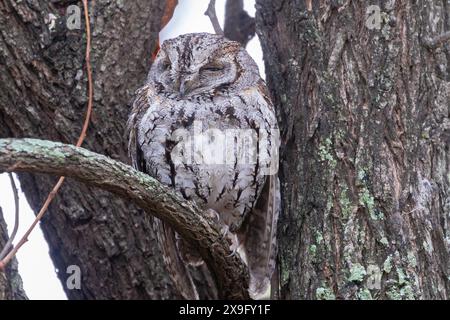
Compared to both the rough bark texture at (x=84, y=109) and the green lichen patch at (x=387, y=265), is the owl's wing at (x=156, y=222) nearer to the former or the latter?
the rough bark texture at (x=84, y=109)

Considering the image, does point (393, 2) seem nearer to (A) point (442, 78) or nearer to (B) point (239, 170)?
(A) point (442, 78)

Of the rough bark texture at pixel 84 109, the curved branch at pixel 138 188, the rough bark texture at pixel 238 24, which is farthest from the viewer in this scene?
the rough bark texture at pixel 238 24

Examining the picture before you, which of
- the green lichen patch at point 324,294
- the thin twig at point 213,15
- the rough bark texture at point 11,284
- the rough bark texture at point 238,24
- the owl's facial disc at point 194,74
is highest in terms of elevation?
the rough bark texture at point 238,24

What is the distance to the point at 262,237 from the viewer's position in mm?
3461

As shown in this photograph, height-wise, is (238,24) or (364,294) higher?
(238,24)

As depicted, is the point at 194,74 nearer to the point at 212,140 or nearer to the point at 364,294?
the point at 212,140

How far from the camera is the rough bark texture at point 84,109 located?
346 centimetres

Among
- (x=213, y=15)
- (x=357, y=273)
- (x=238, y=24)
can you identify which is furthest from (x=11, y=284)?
(x=238, y=24)

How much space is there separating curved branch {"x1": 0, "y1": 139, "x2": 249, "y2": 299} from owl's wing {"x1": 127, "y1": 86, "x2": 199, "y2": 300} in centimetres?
33

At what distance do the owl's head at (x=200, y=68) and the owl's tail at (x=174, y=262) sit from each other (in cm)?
58

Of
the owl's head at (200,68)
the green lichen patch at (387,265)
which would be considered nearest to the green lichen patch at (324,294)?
the green lichen patch at (387,265)

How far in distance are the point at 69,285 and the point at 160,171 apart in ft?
2.82

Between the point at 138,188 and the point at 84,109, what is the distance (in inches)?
41.2

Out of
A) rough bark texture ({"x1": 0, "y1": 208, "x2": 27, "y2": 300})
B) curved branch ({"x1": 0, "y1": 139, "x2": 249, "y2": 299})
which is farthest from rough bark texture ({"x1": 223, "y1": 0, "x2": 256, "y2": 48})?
rough bark texture ({"x1": 0, "y1": 208, "x2": 27, "y2": 300})
